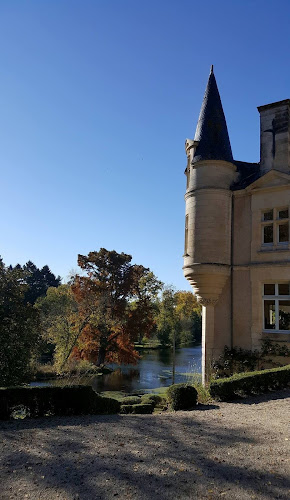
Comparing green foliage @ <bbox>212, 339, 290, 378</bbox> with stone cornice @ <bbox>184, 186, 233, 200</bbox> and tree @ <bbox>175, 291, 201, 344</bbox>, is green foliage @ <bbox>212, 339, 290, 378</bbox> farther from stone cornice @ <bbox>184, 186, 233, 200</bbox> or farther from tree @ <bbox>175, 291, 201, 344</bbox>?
tree @ <bbox>175, 291, 201, 344</bbox>

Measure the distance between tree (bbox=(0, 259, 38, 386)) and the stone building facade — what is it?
6567 mm

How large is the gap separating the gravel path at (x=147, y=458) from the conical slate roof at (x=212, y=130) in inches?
410

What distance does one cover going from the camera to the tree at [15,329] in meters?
10.9

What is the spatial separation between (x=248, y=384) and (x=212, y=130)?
10260 millimetres

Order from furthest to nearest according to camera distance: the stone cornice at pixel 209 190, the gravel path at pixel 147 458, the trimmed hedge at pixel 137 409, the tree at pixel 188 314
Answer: the tree at pixel 188 314, the stone cornice at pixel 209 190, the trimmed hedge at pixel 137 409, the gravel path at pixel 147 458

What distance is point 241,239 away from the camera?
49.8ft

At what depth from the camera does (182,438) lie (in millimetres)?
6691

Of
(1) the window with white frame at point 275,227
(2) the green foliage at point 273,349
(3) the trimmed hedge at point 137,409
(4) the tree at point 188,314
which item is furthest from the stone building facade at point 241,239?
(4) the tree at point 188,314

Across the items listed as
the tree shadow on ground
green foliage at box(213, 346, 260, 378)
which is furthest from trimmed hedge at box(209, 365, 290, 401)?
green foliage at box(213, 346, 260, 378)

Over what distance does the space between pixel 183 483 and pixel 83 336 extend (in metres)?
24.9

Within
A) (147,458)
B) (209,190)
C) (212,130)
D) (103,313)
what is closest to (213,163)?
(209,190)

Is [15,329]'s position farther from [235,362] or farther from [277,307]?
[277,307]

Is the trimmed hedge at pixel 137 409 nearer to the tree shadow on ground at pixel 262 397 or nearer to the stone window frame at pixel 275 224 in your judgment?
the tree shadow on ground at pixel 262 397

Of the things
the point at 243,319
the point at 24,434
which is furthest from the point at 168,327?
the point at 24,434
